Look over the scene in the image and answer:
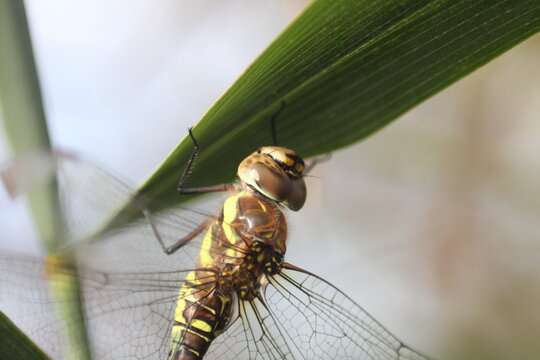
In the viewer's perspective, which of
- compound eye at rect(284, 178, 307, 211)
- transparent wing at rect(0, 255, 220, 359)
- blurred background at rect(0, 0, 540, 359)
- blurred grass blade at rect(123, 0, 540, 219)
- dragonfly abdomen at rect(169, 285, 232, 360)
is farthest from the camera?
blurred background at rect(0, 0, 540, 359)

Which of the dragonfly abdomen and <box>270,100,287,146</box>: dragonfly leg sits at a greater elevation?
<box>270,100,287,146</box>: dragonfly leg

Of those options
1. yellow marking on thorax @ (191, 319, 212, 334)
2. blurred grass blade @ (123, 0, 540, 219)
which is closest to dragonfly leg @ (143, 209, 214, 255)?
blurred grass blade @ (123, 0, 540, 219)

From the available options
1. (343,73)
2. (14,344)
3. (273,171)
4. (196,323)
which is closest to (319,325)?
(196,323)

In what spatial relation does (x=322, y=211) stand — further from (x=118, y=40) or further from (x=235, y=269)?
(x=235, y=269)

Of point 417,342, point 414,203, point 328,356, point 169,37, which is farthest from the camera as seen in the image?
point 169,37

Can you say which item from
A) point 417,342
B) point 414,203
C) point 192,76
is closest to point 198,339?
point 417,342

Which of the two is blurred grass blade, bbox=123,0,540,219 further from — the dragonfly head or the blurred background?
the blurred background

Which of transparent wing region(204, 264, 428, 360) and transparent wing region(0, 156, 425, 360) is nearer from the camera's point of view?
transparent wing region(0, 156, 425, 360)
